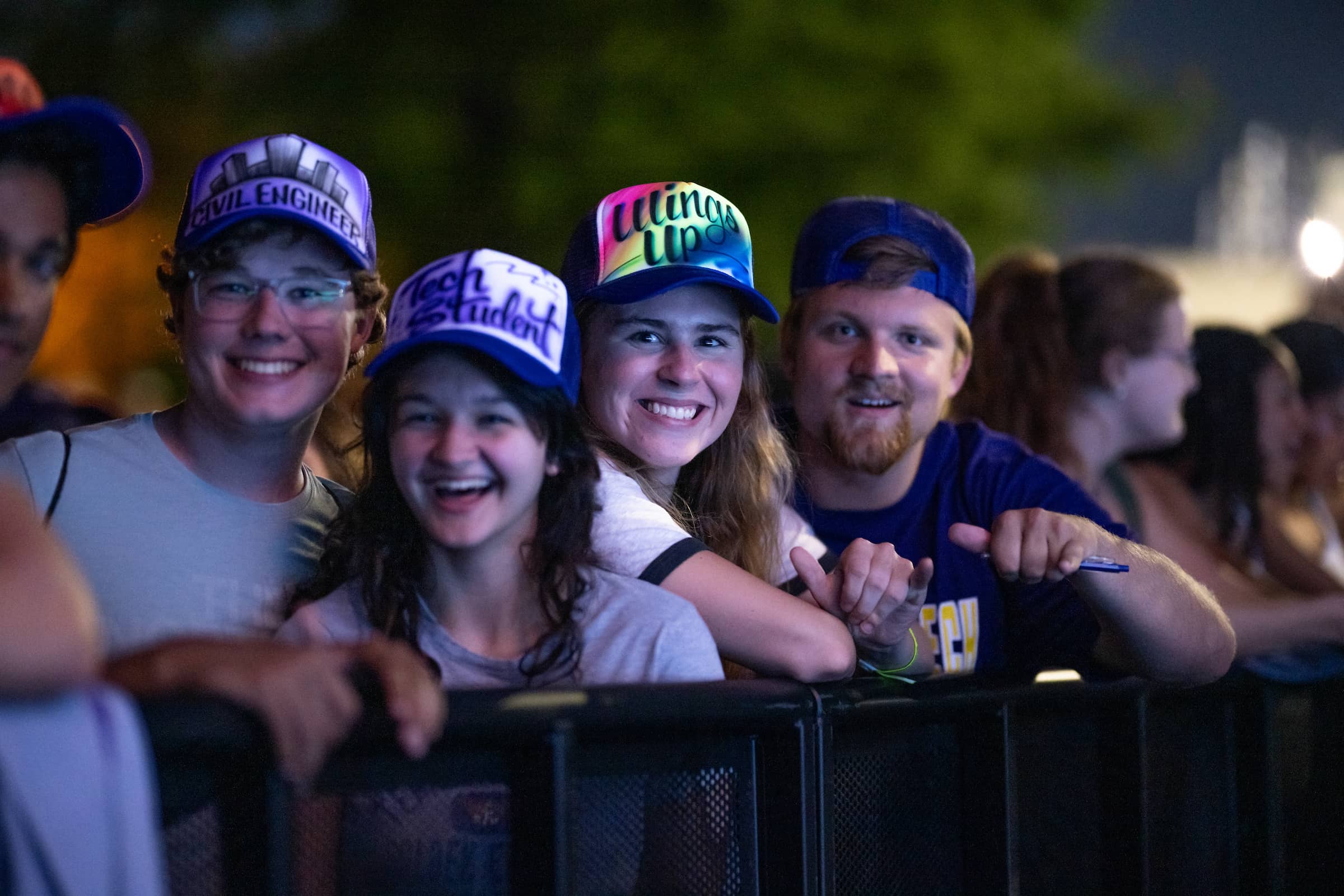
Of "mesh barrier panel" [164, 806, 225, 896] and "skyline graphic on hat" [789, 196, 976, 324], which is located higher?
"skyline graphic on hat" [789, 196, 976, 324]

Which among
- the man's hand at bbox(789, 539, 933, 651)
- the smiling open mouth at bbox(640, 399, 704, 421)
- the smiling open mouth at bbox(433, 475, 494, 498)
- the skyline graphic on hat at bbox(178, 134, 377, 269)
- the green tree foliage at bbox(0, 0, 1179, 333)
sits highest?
the green tree foliage at bbox(0, 0, 1179, 333)

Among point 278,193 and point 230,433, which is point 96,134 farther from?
point 230,433

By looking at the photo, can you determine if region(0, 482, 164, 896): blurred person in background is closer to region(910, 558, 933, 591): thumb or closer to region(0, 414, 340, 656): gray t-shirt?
region(0, 414, 340, 656): gray t-shirt

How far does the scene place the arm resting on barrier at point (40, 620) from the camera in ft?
4.69

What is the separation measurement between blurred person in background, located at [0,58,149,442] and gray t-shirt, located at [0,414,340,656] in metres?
0.36

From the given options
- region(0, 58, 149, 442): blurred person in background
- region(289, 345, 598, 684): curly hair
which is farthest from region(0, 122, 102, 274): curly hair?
region(289, 345, 598, 684): curly hair

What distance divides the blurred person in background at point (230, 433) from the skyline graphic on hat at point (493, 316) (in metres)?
0.35

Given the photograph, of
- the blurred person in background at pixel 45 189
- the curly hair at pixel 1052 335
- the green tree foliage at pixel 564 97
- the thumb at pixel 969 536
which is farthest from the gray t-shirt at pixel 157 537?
the green tree foliage at pixel 564 97

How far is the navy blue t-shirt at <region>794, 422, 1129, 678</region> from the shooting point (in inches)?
124

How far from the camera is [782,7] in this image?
1311cm

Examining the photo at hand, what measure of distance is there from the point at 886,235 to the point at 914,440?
523 mm

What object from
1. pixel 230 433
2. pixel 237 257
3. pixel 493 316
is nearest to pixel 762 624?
pixel 493 316

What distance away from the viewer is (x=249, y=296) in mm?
2650

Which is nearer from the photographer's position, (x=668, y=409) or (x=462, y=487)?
(x=462, y=487)
